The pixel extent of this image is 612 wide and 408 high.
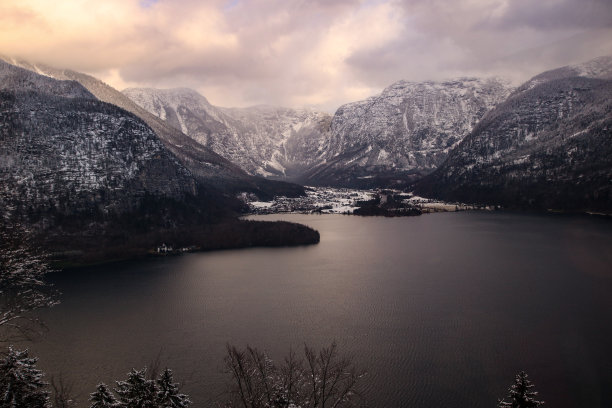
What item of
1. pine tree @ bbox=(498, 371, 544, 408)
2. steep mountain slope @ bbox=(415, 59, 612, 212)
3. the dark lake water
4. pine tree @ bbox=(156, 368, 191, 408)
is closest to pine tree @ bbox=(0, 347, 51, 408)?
pine tree @ bbox=(156, 368, 191, 408)

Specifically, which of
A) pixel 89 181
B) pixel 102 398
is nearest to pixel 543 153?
pixel 89 181

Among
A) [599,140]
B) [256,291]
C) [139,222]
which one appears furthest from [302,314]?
[599,140]

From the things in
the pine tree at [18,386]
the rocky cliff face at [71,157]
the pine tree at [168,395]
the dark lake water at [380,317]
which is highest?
the rocky cliff face at [71,157]

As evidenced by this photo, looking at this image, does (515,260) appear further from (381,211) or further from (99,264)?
(381,211)

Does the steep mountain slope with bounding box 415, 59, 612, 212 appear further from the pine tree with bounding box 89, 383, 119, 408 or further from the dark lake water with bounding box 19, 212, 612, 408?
the pine tree with bounding box 89, 383, 119, 408

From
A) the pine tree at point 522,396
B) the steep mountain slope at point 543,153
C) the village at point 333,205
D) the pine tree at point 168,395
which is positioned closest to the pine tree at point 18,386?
the pine tree at point 168,395

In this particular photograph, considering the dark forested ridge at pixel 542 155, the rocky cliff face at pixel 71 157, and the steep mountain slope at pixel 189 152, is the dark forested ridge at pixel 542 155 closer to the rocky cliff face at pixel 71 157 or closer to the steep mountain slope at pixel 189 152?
the steep mountain slope at pixel 189 152

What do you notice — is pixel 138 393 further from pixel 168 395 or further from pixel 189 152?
pixel 189 152
